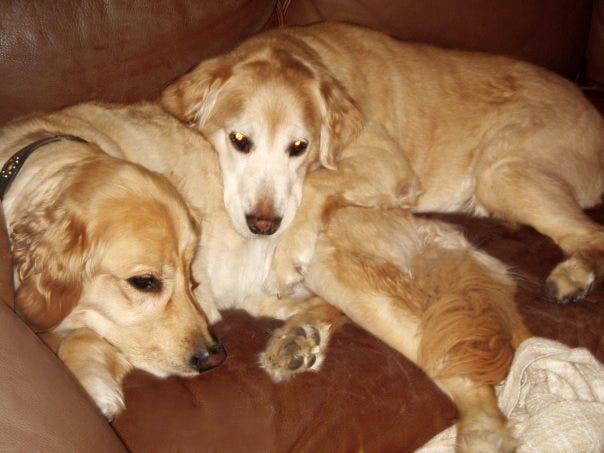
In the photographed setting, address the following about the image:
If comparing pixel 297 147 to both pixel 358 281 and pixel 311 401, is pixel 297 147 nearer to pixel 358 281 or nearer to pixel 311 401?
pixel 358 281

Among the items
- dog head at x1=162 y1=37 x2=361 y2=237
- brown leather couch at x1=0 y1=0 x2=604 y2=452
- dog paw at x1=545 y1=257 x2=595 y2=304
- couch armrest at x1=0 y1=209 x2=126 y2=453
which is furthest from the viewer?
dog head at x1=162 y1=37 x2=361 y2=237

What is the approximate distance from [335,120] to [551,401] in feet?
4.50

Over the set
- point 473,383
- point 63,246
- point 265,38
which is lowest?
point 473,383

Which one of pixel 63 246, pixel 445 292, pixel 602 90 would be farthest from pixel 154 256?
pixel 602 90

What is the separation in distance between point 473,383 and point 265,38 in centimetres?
172

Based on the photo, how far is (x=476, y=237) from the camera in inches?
104

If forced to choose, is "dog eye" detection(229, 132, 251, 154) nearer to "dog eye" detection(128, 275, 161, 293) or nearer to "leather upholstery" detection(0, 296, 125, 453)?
"dog eye" detection(128, 275, 161, 293)

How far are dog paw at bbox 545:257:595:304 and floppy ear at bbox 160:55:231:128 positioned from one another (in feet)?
4.98

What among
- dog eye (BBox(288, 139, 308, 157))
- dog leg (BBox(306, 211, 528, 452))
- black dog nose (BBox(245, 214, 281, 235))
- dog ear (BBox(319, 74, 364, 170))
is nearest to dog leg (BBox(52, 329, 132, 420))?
black dog nose (BBox(245, 214, 281, 235))

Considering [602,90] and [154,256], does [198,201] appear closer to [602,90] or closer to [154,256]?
[154,256]

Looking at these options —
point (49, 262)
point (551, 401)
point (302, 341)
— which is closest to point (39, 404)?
point (49, 262)

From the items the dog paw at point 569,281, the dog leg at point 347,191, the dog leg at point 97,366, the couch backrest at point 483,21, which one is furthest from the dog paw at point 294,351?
the couch backrest at point 483,21

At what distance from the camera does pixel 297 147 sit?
2547 millimetres

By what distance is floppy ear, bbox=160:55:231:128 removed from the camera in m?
2.52
